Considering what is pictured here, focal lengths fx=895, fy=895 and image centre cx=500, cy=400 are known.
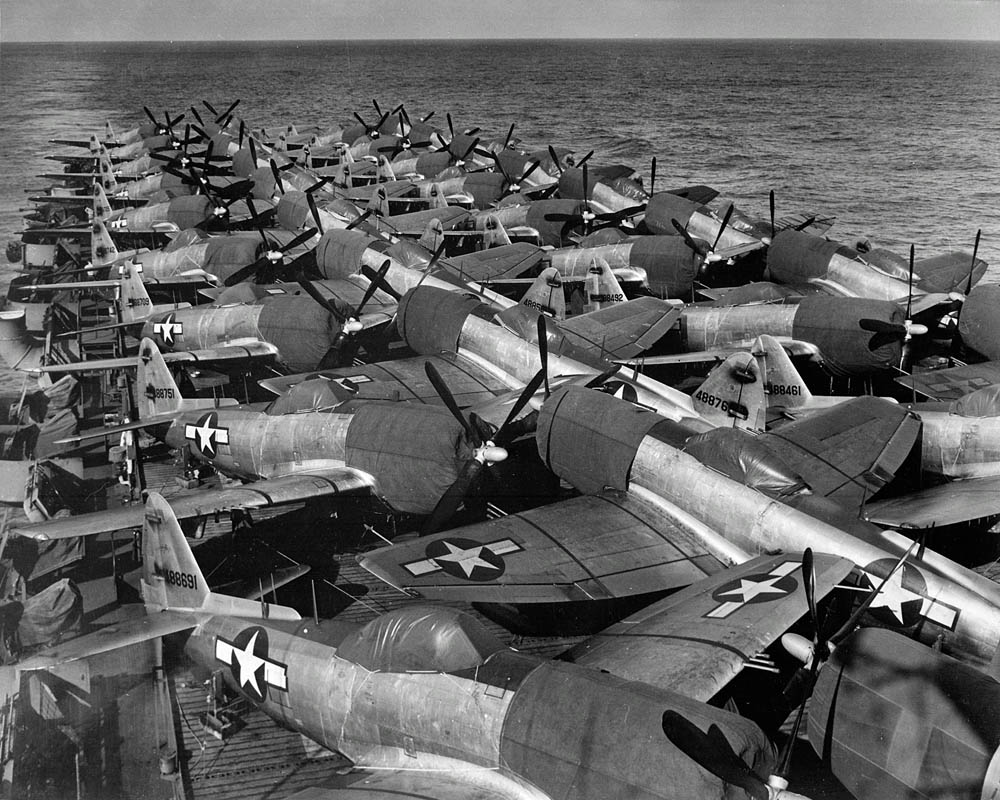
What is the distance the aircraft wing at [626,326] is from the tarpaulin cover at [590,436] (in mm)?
6750

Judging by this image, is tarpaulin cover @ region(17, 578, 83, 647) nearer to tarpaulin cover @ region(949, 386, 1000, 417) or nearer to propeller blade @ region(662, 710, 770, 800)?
propeller blade @ region(662, 710, 770, 800)

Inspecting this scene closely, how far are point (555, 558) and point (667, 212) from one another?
23.2 meters

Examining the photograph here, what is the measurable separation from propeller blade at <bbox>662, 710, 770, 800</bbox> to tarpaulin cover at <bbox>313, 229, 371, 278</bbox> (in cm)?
2277

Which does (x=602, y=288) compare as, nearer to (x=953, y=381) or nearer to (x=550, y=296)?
(x=550, y=296)

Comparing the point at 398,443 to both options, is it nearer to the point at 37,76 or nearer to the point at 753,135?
the point at 753,135

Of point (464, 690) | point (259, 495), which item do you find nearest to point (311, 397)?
point (259, 495)

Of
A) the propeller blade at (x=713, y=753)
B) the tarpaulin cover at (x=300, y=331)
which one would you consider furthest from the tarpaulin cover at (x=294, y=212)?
the propeller blade at (x=713, y=753)

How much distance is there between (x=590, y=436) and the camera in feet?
52.5

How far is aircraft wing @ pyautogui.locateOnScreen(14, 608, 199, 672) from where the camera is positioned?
1109 centimetres

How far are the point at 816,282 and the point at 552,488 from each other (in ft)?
48.5

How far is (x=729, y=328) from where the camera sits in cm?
2516

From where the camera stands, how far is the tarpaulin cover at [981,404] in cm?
1755

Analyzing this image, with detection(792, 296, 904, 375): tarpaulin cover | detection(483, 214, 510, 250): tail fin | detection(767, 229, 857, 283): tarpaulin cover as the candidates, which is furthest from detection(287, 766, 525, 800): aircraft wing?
detection(483, 214, 510, 250): tail fin

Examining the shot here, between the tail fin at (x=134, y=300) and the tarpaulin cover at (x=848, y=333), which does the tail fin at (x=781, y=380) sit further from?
the tail fin at (x=134, y=300)
